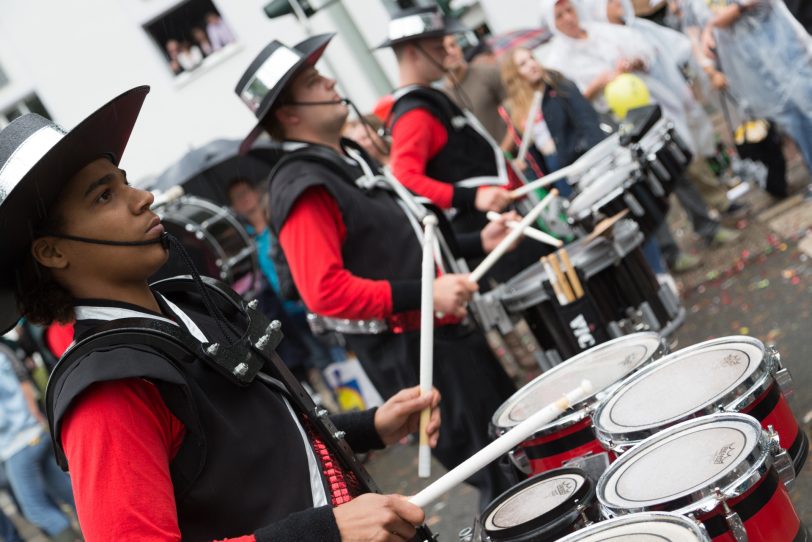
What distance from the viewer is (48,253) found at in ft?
7.58

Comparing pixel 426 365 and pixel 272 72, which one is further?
pixel 272 72

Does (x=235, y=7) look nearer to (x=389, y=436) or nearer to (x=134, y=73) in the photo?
(x=134, y=73)

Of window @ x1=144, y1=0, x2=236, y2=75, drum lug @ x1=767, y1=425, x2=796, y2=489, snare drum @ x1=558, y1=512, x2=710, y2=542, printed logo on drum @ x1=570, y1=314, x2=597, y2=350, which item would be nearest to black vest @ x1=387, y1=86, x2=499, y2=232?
printed logo on drum @ x1=570, y1=314, x2=597, y2=350

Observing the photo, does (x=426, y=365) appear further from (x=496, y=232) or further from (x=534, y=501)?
(x=496, y=232)

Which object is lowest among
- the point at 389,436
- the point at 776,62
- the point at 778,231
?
the point at 778,231

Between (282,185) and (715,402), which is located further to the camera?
(282,185)

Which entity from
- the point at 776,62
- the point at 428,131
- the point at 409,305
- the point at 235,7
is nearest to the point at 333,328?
the point at 409,305

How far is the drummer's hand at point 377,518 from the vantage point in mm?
2156

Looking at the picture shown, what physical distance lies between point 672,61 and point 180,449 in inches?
270

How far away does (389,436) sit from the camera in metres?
2.97

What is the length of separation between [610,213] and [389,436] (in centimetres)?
207

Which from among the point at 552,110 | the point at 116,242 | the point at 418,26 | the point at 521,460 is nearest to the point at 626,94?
the point at 552,110

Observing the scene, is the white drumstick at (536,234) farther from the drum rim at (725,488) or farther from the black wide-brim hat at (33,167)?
the black wide-brim hat at (33,167)

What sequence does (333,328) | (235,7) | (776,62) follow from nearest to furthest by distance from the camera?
(333,328)
(776,62)
(235,7)
